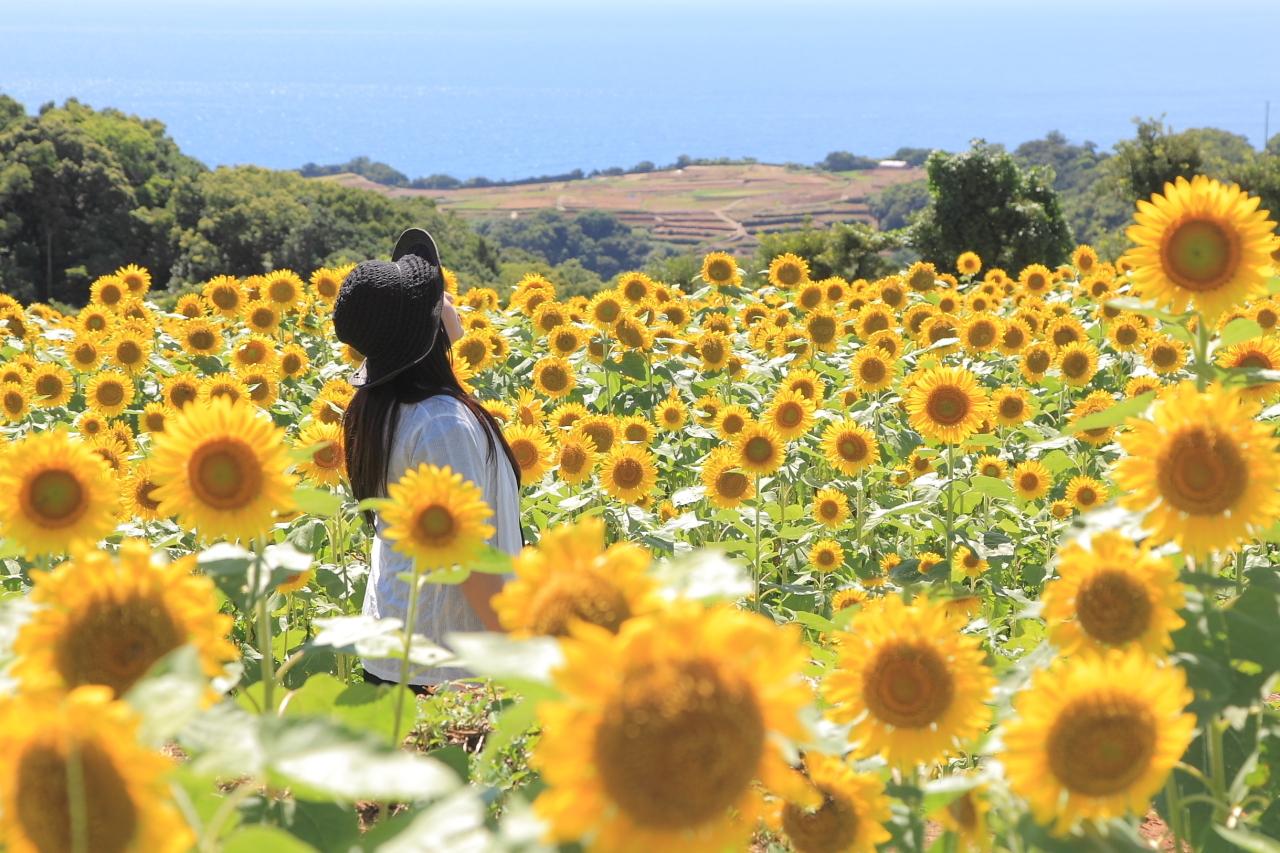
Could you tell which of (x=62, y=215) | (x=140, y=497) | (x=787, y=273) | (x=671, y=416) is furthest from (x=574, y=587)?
(x=62, y=215)

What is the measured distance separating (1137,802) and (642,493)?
154 inches

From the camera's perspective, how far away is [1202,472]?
5.30ft

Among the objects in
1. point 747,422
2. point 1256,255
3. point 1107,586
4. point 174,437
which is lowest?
point 747,422

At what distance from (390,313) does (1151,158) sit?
1212 inches

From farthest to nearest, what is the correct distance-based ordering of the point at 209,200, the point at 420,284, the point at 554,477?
the point at 209,200 → the point at 554,477 → the point at 420,284

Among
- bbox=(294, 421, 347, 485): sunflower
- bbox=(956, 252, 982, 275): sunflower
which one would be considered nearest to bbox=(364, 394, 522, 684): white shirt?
bbox=(294, 421, 347, 485): sunflower

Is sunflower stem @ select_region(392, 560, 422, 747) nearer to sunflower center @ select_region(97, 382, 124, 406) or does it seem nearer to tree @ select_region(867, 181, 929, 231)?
sunflower center @ select_region(97, 382, 124, 406)

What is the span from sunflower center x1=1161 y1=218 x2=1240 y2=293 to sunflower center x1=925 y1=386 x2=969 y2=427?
93.8 inches

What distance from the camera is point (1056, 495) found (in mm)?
6336

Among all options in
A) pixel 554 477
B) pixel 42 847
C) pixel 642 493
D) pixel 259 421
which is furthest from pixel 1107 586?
pixel 554 477

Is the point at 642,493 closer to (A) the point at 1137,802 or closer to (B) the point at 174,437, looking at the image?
(B) the point at 174,437

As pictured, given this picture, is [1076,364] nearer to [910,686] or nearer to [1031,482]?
[1031,482]

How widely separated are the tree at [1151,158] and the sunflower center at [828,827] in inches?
1237

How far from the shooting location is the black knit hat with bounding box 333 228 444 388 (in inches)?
141
